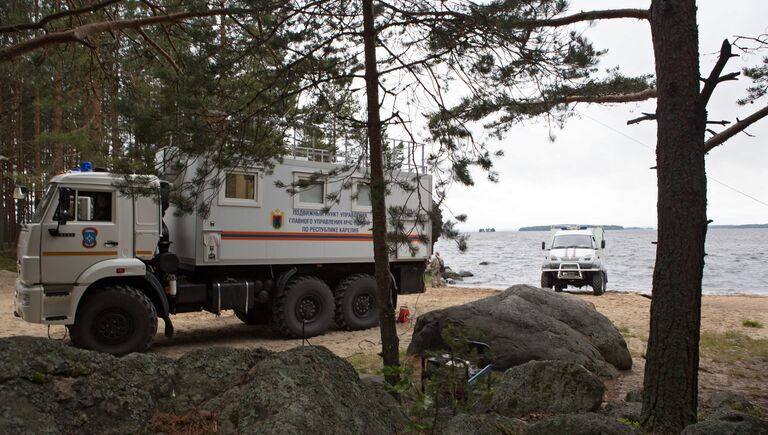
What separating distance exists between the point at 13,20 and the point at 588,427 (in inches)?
340

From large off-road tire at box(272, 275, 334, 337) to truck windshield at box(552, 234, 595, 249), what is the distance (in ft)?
42.0

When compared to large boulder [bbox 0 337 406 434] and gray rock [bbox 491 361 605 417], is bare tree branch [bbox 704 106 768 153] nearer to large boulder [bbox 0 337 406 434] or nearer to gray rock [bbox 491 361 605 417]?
gray rock [bbox 491 361 605 417]

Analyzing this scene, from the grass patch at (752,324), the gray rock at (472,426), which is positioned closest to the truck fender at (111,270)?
the gray rock at (472,426)

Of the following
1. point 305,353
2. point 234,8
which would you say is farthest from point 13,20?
point 305,353

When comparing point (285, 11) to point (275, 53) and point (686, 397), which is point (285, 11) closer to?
point (275, 53)

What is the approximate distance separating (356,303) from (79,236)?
4.78m

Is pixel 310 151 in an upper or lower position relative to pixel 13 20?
lower

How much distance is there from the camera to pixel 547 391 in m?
5.03

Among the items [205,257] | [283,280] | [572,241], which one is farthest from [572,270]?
[205,257]

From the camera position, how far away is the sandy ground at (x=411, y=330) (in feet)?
23.7

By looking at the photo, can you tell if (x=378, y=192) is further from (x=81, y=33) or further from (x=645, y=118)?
(x=81, y=33)

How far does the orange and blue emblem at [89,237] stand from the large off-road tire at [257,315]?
3.35 meters

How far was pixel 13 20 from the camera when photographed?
25.4 ft

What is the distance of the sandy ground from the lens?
23.7 ft
